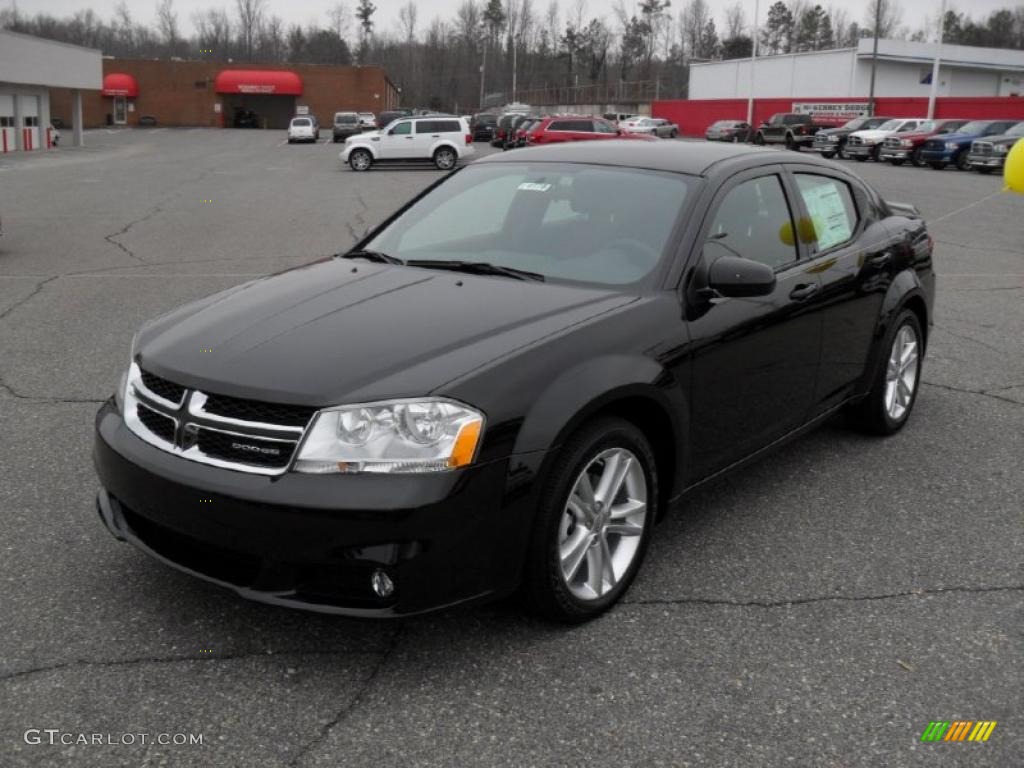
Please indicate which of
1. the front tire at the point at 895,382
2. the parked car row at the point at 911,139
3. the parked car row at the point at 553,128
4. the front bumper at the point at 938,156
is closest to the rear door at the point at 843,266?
the front tire at the point at 895,382

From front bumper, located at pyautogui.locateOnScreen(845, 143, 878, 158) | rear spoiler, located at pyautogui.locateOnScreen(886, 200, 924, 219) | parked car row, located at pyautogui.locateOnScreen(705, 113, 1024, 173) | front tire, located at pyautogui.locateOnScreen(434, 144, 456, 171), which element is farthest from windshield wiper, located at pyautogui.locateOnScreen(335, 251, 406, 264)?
front bumper, located at pyautogui.locateOnScreen(845, 143, 878, 158)

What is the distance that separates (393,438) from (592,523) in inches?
32.8

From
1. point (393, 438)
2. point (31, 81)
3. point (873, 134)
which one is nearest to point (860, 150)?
point (873, 134)

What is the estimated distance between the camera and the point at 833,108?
2505 inches

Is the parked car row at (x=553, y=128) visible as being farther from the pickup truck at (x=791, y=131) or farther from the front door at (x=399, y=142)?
the pickup truck at (x=791, y=131)

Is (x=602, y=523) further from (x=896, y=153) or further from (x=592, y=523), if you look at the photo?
(x=896, y=153)

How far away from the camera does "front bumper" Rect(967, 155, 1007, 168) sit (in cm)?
3110

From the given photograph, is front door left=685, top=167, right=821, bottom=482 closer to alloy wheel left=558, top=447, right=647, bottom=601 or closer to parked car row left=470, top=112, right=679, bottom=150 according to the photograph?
alloy wheel left=558, top=447, right=647, bottom=601

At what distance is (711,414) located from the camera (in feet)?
12.7

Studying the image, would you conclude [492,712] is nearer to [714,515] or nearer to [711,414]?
[711,414]

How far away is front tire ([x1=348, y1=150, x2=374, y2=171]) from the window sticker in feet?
90.9

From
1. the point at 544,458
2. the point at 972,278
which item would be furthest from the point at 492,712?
the point at 972,278

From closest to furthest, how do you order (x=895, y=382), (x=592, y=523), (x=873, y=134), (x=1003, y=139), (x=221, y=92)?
(x=592, y=523)
(x=895, y=382)
(x=1003, y=139)
(x=873, y=134)
(x=221, y=92)

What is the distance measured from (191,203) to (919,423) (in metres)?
16.4
